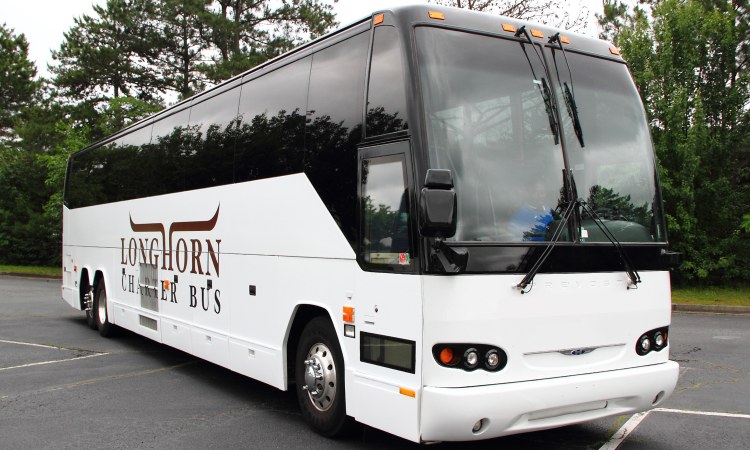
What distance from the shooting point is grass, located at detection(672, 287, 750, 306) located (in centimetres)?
1634

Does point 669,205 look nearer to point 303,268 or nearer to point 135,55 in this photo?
Answer: point 303,268

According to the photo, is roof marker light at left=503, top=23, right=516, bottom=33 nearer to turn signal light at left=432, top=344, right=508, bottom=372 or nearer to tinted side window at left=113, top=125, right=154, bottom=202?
turn signal light at left=432, top=344, right=508, bottom=372

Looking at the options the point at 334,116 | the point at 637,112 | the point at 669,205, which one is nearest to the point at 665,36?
the point at 669,205

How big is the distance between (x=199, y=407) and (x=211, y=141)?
3206 millimetres

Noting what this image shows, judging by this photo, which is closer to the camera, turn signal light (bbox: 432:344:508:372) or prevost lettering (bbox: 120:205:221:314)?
turn signal light (bbox: 432:344:508:372)

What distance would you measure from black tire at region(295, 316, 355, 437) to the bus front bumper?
1234mm

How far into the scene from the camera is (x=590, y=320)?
4.95 meters

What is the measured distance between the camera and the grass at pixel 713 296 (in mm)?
16344

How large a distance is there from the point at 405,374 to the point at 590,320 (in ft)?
4.77

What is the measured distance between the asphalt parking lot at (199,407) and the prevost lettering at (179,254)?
1.04 m

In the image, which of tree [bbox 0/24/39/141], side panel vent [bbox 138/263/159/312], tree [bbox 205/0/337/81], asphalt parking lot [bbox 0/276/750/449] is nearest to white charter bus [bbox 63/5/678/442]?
asphalt parking lot [bbox 0/276/750/449]

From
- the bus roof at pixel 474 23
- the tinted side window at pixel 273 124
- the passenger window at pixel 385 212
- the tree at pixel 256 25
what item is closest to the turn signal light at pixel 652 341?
the passenger window at pixel 385 212

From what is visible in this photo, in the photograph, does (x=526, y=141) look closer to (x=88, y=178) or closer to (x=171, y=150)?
(x=171, y=150)

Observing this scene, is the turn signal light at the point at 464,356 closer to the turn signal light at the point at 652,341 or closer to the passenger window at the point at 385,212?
the passenger window at the point at 385,212
